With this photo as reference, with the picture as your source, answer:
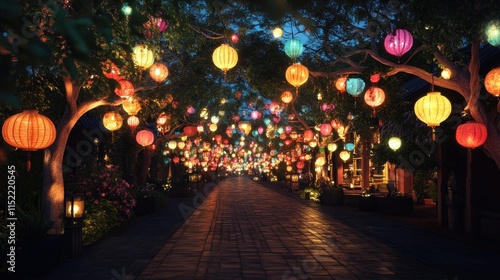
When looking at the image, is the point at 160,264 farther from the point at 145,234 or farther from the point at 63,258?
the point at 145,234

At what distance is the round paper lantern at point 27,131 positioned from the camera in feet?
25.1

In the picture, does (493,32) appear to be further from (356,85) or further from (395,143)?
(395,143)

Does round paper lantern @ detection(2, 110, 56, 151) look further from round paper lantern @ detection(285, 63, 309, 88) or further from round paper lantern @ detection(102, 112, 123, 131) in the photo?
round paper lantern @ detection(285, 63, 309, 88)

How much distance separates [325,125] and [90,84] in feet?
40.1

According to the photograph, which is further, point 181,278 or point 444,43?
point 444,43

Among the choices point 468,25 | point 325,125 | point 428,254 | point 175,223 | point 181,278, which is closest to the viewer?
point 181,278

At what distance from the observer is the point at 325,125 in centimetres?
2000

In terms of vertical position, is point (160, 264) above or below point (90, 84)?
below

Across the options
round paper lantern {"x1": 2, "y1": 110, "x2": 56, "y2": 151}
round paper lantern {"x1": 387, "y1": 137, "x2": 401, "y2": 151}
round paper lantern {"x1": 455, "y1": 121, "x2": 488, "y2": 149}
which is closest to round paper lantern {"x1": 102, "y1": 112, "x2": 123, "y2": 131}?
round paper lantern {"x1": 2, "y1": 110, "x2": 56, "y2": 151}

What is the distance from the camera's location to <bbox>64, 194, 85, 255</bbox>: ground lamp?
899cm

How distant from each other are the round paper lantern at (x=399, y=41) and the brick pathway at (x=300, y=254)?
4.12 meters

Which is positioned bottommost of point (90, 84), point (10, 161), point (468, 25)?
point (10, 161)

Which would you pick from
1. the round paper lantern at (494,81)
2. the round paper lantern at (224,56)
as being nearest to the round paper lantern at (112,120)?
the round paper lantern at (224,56)

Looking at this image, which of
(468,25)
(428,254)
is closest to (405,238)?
(428,254)
